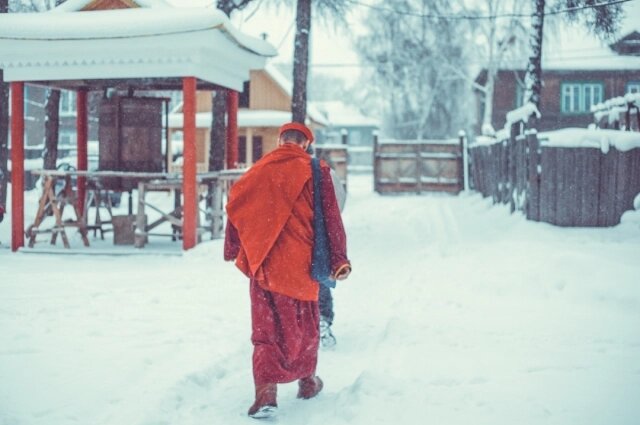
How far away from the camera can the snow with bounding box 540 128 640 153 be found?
10281 mm

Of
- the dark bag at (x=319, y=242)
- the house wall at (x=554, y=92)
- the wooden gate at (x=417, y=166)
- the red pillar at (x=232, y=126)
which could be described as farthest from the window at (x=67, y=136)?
the dark bag at (x=319, y=242)

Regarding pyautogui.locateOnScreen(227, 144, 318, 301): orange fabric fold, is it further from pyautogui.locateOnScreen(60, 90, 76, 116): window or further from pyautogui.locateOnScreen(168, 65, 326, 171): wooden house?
pyautogui.locateOnScreen(60, 90, 76, 116): window

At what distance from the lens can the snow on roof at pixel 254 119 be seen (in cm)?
2852

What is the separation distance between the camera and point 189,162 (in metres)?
10.4

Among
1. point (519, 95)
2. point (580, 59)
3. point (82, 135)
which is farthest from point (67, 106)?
point (82, 135)

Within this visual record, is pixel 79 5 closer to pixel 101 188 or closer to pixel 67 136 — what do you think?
pixel 101 188

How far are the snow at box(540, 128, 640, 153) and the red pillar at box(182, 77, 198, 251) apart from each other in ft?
18.1

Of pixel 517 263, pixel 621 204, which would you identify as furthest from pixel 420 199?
pixel 517 263

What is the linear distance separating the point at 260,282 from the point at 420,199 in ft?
61.5

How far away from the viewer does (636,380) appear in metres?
4.48

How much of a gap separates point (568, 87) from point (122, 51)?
26951 mm

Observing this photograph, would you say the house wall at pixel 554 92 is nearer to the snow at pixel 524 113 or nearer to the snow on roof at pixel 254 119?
the snow on roof at pixel 254 119

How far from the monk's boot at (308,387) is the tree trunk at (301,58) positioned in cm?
965

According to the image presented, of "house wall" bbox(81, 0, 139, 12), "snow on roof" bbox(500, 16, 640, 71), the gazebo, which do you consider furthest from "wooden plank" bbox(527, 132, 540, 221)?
"snow on roof" bbox(500, 16, 640, 71)
